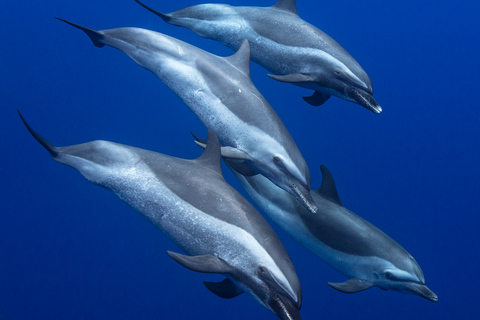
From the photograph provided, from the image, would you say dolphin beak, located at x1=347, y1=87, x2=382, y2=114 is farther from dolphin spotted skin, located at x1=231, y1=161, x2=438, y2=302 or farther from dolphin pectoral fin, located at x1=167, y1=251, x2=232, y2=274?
dolphin pectoral fin, located at x1=167, y1=251, x2=232, y2=274

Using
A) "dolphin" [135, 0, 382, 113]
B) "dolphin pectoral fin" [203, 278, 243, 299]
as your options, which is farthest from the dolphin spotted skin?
"dolphin pectoral fin" [203, 278, 243, 299]

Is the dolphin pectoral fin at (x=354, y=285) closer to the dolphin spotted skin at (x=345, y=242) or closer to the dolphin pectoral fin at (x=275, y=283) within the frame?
the dolphin spotted skin at (x=345, y=242)

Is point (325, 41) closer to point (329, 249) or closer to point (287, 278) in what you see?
point (329, 249)

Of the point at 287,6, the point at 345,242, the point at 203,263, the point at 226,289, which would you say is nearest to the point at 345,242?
the point at 345,242

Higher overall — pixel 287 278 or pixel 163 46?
pixel 163 46

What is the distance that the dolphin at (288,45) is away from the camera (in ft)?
14.4

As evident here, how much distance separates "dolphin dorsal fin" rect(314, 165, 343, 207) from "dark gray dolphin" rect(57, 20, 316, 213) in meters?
0.93

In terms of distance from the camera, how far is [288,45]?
4.59 metres

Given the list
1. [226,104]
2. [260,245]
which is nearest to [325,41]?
[226,104]

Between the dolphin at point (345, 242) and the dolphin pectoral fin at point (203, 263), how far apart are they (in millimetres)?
1613

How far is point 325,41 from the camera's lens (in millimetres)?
4547

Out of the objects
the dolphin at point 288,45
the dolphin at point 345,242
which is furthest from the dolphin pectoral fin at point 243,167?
the dolphin at point 288,45

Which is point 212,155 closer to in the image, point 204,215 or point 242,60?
point 204,215

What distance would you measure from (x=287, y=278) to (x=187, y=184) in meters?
1.10
